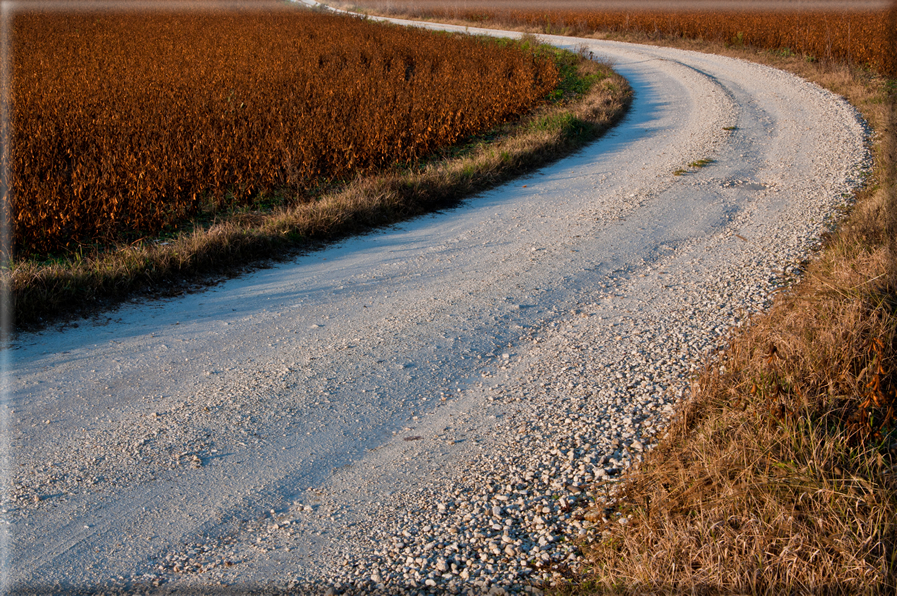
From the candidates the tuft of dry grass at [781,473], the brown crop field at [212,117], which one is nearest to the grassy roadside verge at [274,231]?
the brown crop field at [212,117]

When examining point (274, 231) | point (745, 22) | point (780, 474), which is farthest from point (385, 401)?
point (745, 22)

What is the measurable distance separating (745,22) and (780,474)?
33.6 m

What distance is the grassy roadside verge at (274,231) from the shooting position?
5379mm

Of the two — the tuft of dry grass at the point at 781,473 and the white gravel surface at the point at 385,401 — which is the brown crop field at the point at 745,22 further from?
the tuft of dry grass at the point at 781,473

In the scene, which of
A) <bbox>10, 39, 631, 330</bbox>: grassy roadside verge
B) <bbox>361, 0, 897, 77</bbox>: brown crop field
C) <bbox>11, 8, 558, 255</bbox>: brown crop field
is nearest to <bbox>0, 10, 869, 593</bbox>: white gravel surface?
<bbox>10, 39, 631, 330</bbox>: grassy roadside verge

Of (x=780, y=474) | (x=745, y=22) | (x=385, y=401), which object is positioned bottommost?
(x=385, y=401)

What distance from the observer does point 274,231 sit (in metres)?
7.00

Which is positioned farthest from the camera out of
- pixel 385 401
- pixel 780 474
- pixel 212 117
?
pixel 212 117

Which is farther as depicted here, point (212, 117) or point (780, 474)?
point (212, 117)

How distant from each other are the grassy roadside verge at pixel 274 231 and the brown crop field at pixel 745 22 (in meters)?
10.7

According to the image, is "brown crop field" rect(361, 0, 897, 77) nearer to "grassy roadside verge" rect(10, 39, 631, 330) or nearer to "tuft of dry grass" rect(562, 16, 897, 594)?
"grassy roadside verge" rect(10, 39, 631, 330)

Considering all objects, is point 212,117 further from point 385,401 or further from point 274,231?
point 385,401

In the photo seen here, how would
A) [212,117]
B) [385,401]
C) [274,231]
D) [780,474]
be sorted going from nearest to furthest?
1. [780,474]
2. [385,401]
3. [274,231]
4. [212,117]

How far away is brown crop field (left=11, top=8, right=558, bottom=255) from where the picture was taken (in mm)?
7316
